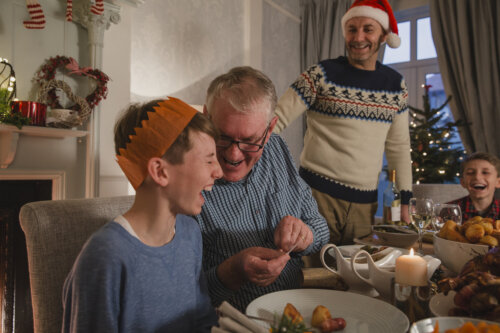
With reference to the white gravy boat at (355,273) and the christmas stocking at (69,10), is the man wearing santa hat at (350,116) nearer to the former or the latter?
the white gravy boat at (355,273)

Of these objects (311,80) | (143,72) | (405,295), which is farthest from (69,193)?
(405,295)

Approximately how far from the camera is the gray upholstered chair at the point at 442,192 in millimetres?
2678

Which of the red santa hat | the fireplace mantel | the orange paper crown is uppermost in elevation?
the red santa hat

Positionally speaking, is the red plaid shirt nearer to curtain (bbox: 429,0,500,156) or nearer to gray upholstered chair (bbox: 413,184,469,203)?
gray upholstered chair (bbox: 413,184,469,203)

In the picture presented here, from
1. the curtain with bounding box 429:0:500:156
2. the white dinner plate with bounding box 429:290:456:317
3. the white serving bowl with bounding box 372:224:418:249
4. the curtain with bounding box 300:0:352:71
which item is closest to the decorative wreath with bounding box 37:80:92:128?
the white serving bowl with bounding box 372:224:418:249

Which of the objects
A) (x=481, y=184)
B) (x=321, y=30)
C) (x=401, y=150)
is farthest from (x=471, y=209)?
(x=321, y=30)

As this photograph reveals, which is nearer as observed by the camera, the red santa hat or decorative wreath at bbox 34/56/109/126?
the red santa hat

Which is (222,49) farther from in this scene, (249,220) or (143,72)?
(249,220)

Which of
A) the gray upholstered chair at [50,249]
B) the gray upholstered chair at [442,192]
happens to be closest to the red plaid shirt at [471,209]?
the gray upholstered chair at [442,192]

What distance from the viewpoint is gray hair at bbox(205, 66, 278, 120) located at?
1036mm

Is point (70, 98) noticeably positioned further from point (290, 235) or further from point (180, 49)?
point (290, 235)

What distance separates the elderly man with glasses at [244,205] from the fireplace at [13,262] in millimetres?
1898

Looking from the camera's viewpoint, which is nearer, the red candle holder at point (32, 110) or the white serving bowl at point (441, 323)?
the white serving bowl at point (441, 323)

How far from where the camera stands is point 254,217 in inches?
45.4
